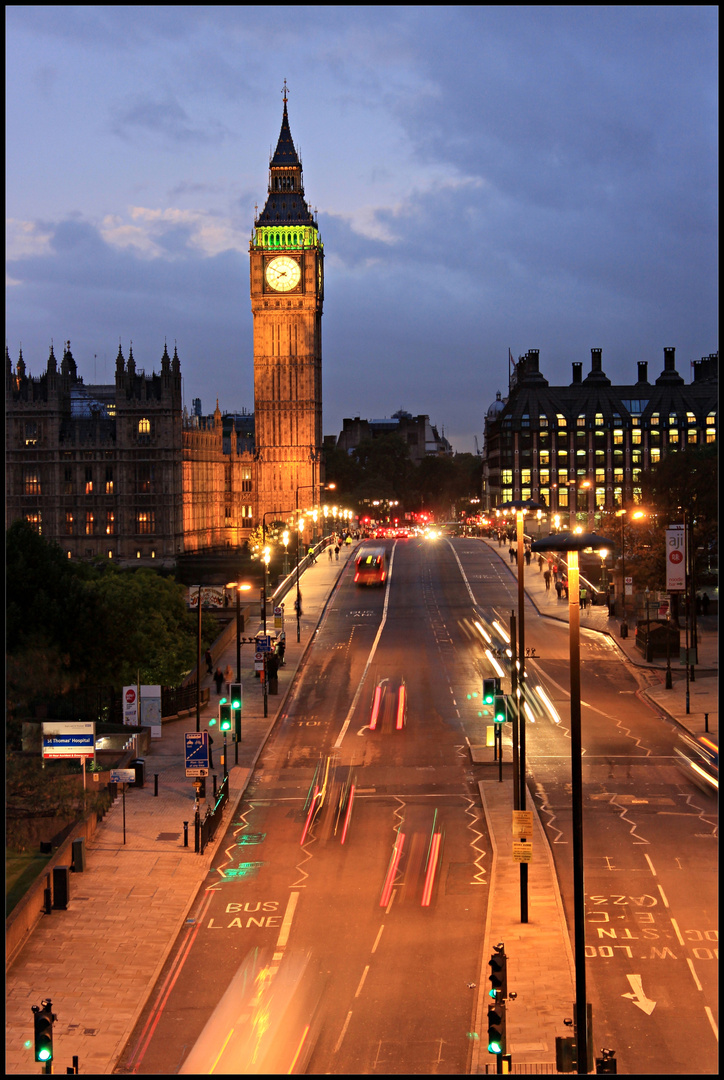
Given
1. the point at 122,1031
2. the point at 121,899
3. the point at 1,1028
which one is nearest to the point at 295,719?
the point at 121,899

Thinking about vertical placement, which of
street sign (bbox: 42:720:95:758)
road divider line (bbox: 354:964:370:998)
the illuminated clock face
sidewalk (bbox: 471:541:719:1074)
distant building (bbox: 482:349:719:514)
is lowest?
road divider line (bbox: 354:964:370:998)

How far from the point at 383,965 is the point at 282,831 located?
965 centimetres

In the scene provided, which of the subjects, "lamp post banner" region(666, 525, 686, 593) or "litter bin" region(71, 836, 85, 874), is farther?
"lamp post banner" region(666, 525, 686, 593)

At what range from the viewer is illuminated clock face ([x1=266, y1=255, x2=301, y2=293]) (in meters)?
166

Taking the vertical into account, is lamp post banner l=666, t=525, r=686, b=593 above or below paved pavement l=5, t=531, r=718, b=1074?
above

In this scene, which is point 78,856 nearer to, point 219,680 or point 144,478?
point 219,680

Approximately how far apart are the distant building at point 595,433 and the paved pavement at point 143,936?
494 feet

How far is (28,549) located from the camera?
5072 centimetres

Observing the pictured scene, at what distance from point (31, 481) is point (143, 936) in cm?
12271

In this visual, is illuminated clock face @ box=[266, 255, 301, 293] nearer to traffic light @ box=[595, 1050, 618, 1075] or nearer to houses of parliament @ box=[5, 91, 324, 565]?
houses of parliament @ box=[5, 91, 324, 565]

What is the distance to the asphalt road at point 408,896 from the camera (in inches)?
760

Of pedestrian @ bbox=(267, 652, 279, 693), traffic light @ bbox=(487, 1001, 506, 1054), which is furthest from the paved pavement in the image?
pedestrian @ bbox=(267, 652, 279, 693)

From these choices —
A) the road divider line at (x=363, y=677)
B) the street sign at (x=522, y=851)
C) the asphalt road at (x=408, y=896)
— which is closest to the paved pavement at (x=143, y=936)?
the asphalt road at (x=408, y=896)

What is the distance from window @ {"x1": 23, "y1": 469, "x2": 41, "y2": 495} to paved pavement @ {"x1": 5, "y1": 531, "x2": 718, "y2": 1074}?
107 metres
